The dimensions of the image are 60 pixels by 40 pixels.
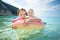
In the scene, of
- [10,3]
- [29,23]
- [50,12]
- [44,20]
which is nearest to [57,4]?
[50,12]

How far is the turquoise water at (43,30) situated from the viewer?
1.31m

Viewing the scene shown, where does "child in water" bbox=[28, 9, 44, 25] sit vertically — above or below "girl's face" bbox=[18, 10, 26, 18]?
below

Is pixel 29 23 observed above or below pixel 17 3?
below

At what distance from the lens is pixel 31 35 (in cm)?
132

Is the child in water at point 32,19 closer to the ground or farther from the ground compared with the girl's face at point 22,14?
closer to the ground

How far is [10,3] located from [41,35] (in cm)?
49

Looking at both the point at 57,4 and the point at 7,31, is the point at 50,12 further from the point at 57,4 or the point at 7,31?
the point at 7,31

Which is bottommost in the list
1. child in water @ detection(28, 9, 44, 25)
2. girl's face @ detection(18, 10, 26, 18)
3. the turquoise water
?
the turquoise water

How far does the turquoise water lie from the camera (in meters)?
1.31

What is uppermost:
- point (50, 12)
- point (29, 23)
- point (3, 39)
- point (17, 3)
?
point (17, 3)

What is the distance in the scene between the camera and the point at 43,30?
4.38ft

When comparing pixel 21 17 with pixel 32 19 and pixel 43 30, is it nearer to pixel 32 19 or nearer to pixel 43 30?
pixel 32 19

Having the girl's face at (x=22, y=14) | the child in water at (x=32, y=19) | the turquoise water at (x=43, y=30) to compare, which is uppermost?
the girl's face at (x=22, y=14)

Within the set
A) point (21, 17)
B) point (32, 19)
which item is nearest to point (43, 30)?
point (32, 19)
